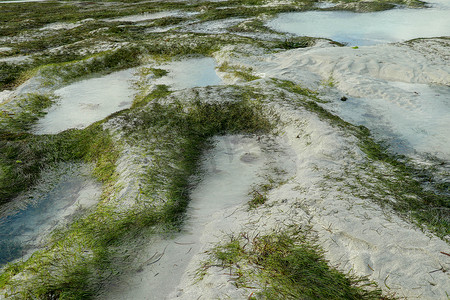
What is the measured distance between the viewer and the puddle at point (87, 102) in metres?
9.36

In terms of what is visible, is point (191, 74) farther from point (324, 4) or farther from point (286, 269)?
point (324, 4)

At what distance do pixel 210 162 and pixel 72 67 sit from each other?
1175cm

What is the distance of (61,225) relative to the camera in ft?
17.1

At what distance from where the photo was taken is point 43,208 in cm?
567

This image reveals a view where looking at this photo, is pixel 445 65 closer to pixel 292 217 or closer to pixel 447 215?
pixel 447 215

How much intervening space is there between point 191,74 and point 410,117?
971cm

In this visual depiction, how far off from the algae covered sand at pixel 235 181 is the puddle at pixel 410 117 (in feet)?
0.20

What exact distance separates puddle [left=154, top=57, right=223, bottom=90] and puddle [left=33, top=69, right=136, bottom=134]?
6.46ft

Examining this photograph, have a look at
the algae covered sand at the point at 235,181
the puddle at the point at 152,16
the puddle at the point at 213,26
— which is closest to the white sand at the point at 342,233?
the algae covered sand at the point at 235,181

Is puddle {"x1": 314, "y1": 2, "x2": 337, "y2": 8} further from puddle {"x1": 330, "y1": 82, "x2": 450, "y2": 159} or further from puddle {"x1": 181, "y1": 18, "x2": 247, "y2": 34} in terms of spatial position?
puddle {"x1": 330, "y1": 82, "x2": 450, "y2": 159}

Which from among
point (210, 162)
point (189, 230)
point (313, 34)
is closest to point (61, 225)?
point (189, 230)

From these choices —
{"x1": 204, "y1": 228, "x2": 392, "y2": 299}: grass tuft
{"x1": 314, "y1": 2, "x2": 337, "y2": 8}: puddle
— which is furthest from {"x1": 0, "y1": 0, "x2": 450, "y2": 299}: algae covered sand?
{"x1": 314, "y1": 2, "x2": 337, "y2": 8}: puddle

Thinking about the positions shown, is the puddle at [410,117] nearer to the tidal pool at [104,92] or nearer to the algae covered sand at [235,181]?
the algae covered sand at [235,181]

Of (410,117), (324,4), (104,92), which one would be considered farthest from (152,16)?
(410,117)
